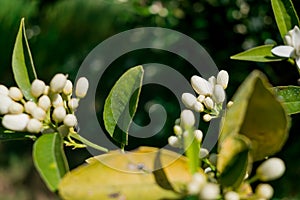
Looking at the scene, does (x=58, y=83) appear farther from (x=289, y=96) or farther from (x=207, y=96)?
(x=289, y=96)

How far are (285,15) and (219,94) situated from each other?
0.74ft

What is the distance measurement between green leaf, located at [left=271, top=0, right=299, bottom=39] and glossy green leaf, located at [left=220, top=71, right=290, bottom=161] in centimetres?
34

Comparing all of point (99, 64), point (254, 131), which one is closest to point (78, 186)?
point (254, 131)

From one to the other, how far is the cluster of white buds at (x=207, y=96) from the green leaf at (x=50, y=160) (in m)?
0.18

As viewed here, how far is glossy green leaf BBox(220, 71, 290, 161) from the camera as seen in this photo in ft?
1.53

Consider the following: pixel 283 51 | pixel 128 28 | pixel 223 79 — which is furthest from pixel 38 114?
pixel 128 28

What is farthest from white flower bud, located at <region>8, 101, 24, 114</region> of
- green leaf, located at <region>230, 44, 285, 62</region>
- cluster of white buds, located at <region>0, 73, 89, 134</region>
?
green leaf, located at <region>230, 44, 285, 62</region>

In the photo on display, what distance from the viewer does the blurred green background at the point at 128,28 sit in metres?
1.66

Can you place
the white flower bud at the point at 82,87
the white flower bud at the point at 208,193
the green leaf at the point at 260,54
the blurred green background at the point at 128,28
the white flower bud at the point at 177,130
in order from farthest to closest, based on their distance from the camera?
the blurred green background at the point at 128,28 → the green leaf at the point at 260,54 → the white flower bud at the point at 82,87 → the white flower bud at the point at 177,130 → the white flower bud at the point at 208,193

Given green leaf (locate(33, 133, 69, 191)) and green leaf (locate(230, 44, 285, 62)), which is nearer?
green leaf (locate(33, 133, 69, 191))

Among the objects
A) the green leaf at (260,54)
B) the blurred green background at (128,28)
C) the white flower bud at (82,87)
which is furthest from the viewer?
the blurred green background at (128,28)

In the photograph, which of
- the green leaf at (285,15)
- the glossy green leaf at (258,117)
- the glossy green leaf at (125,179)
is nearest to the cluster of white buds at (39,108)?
the glossy green leaf at (125,179)

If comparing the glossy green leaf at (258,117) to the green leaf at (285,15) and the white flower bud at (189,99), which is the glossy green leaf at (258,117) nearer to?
the white flower bud at (189,99)

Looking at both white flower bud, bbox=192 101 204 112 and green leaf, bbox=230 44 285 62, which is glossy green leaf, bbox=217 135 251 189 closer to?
white flower bud, bbox=192 101 204 112
